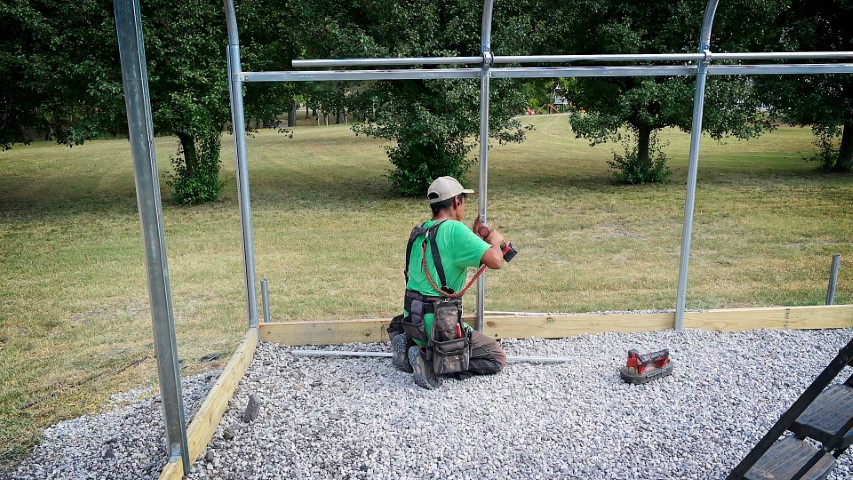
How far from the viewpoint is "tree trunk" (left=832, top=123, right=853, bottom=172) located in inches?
661

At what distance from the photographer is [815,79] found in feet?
48.9

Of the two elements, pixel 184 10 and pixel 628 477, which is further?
pixel 184 10

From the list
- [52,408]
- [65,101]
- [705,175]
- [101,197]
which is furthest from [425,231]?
[705,175]

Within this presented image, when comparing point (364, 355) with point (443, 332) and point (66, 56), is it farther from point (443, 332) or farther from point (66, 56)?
point (66, 56)

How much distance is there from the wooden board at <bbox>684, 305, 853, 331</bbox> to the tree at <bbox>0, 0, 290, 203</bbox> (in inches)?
362

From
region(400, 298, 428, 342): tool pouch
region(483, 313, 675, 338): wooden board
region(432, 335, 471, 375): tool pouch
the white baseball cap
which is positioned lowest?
region(483, 313, 675, 338): wooden board

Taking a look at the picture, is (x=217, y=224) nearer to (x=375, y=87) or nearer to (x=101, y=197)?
(x=375, y=87)

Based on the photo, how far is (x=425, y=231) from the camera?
14.8 ft

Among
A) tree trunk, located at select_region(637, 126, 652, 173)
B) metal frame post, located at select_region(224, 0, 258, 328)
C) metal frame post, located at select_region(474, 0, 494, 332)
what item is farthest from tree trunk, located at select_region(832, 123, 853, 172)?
metal frame post, located at select_region(224, 0, 258, 328)

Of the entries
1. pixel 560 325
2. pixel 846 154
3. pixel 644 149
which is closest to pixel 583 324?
pixel 560 325

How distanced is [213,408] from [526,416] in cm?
186

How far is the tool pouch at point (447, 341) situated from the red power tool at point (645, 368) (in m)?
1.11

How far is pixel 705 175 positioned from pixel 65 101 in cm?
1442

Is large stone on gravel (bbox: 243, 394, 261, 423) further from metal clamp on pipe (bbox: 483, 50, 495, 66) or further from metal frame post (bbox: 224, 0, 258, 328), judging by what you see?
metal clamp on pipe (bbox: 483, 50, 495, 66)
